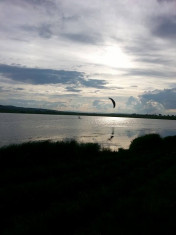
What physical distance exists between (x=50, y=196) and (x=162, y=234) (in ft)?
15.7

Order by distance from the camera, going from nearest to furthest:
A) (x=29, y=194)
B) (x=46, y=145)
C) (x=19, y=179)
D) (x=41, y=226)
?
(x=41, y=226)
(x=29, y=194)
(x=19, y=179)
(x=46, y=145)

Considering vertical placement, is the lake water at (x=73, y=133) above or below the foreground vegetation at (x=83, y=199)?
below

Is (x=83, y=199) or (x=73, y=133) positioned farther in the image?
(x=73, y=133)

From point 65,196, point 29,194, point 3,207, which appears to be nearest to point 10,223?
point 3,207

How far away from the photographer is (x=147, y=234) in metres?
5.76

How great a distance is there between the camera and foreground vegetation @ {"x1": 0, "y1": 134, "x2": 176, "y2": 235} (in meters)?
6.31

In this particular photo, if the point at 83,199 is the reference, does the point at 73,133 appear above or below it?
below

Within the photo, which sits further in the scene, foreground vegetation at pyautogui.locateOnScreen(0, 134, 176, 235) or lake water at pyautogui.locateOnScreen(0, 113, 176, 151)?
lake water at pyautogui.locateOnScreen(0, 113, 176, 151)

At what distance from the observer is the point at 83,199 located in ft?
27.2

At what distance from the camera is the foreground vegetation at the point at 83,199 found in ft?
20.7

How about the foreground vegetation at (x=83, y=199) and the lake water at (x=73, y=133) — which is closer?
the foreground vegetation at (x=83, y=199)

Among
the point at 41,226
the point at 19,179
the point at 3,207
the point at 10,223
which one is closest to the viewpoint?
the point at 41,226

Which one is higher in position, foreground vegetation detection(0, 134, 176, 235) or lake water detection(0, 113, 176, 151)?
foreground vegetation detection(0, 134, 176, 235)

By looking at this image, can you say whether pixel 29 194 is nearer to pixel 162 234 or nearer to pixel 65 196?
pixel 65 196
